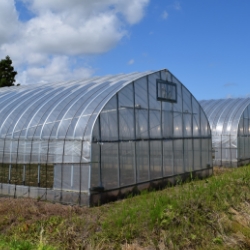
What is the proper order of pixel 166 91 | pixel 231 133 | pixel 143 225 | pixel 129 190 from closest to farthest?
pixel 143 225, pixel 129 190, pixel 166 91, pixel 231 133

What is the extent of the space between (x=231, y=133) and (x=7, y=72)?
22.2 meters

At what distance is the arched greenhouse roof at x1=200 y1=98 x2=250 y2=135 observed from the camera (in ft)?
75.5

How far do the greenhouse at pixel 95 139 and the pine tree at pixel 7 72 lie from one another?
59.5 ft

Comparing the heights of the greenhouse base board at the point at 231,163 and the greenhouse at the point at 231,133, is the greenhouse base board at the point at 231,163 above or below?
below

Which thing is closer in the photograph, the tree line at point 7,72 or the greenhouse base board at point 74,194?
the greenhouse base board at point 74,194

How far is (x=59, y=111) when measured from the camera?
1305 centimetres

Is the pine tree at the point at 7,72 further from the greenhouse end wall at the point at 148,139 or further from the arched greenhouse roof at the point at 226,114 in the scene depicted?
the greenhouse end wall at the point at 148,139

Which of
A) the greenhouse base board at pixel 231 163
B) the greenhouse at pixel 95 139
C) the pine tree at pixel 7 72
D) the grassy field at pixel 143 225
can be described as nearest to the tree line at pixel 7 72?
the pine tree at pixel 7 72

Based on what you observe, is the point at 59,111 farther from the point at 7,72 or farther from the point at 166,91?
the point at 7,72

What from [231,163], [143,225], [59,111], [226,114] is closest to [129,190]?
[59,111]

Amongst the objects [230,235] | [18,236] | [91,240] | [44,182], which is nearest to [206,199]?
[230,235]

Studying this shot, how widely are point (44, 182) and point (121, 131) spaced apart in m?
3.23

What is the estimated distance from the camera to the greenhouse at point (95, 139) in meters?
11.6

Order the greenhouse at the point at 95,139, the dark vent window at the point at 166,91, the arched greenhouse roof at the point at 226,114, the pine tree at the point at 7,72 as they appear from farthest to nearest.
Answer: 1. the pine tree at the point at 7,72
2. the arched greenhouse roof at the point at 226,114
3. the dark vent window at the point at 166,91
4. the greenhouse at the point at 95,139
